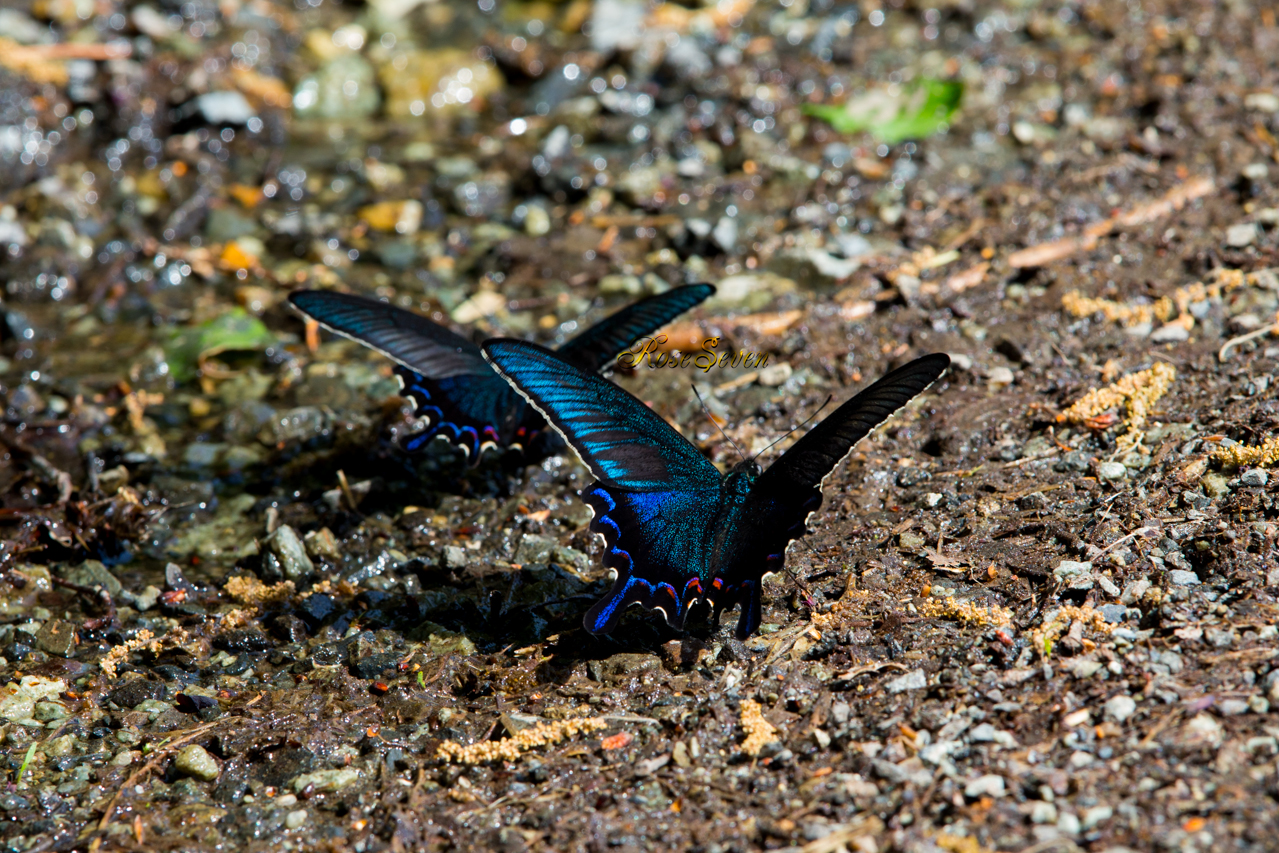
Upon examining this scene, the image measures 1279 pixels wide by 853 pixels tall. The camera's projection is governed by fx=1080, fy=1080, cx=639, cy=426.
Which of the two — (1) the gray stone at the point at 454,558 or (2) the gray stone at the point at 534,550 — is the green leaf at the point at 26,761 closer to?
(1) the gray stone at the point at 454,558

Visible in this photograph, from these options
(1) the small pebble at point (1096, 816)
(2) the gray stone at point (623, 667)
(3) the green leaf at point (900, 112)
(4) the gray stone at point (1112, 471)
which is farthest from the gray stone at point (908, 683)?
(3) the green leaf at point (900, 112)

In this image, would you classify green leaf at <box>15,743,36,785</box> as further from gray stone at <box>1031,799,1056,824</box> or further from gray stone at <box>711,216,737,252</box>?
gray stone at <box>711,216,737,252</box>

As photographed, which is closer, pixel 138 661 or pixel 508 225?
pixel 138 661

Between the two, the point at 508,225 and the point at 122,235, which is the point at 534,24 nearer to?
the point at 508,225

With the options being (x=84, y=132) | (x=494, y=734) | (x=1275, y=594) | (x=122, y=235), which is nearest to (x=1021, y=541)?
(x=1275, y=594)

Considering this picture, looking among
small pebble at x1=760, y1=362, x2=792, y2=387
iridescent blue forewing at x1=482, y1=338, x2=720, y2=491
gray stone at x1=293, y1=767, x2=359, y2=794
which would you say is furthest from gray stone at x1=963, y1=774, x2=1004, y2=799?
small pebble at x1=760, y1=362, x2=792, y2=387

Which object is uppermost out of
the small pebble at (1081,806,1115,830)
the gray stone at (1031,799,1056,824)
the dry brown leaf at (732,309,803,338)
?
the dry brown leaf at (732,309,803,338)

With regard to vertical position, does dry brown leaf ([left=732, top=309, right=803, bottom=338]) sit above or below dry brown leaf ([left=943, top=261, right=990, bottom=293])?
below
